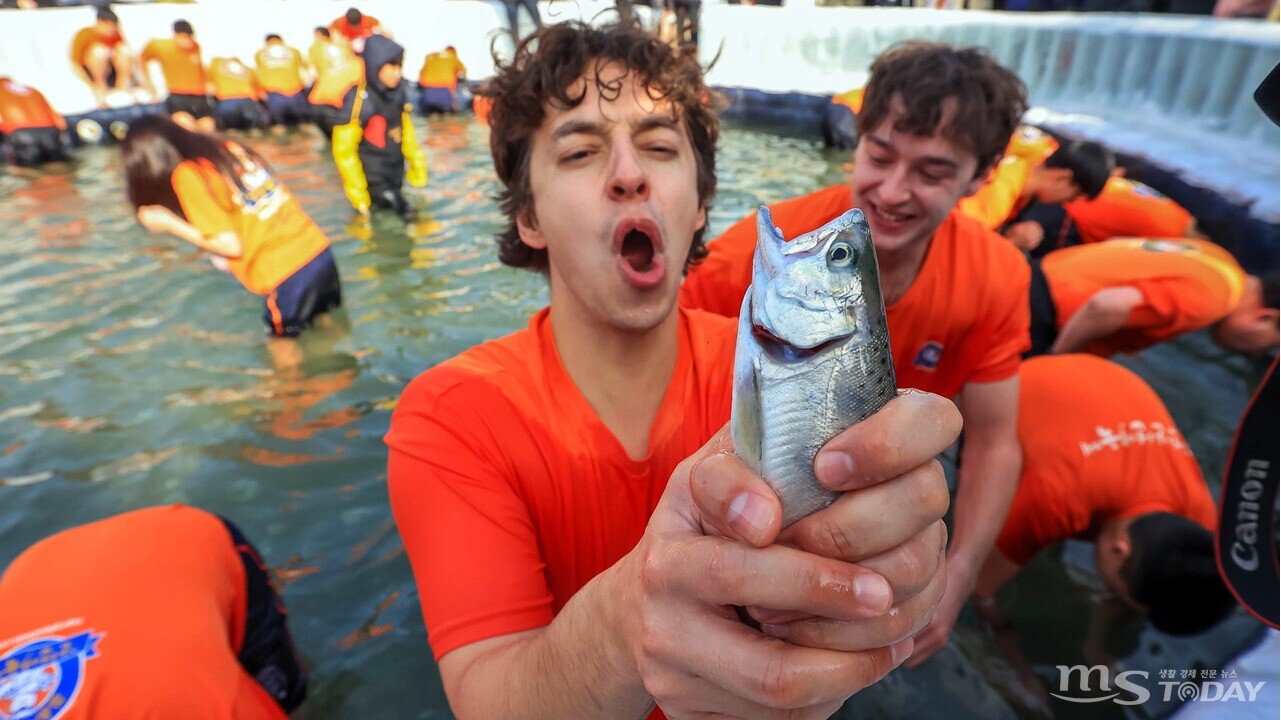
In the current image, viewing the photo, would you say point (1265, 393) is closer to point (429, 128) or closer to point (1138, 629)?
point (1138, 629)

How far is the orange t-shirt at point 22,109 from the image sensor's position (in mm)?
11586

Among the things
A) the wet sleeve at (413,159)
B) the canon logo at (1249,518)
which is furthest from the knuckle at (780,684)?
the wet sleeve at (413,159)

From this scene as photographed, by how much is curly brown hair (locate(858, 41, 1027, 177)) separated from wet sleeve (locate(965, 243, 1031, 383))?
542 mm

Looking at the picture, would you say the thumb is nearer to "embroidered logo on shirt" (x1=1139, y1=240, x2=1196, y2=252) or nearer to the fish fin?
the fish fin

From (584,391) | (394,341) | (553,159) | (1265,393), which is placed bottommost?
(394,341)

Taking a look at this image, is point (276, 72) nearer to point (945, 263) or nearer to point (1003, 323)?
point (945, 263)

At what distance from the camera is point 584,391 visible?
2.05 metres

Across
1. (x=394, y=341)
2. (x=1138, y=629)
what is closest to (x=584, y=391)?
(x=1138, y=629)

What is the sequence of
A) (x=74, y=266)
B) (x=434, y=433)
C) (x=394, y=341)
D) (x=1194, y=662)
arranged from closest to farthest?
(x=434, y=433)
(x=1194, y=662)
(x=394, y=341)
(x=74, y=266)

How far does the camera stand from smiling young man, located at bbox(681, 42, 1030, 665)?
3.09m

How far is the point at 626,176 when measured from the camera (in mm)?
1997

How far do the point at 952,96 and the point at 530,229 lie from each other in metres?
2.13

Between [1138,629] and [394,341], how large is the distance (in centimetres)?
570

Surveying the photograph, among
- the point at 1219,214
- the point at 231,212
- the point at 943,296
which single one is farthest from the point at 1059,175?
the point at 231,212
